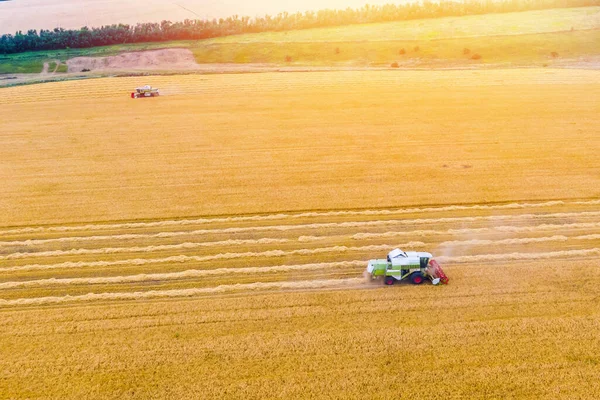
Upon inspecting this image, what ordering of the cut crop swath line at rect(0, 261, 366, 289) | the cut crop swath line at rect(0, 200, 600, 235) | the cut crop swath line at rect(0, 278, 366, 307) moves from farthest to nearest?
the cut crop swath line at rect(0, 200, 600, 235) → the cut crop swath line at rect(0, 261, 366, 289) → the cut crop swath line at rect(0, 278, 366, 307)

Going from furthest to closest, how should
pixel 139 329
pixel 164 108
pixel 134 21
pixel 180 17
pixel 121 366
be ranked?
pixel 180 17 → pixel 134 21 → pixel 164 108 → pixel 139 329 → pixel 121 366

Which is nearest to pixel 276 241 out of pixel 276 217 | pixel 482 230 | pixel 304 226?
pixel 304 226

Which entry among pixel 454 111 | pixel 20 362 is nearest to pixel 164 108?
pixel 454 111

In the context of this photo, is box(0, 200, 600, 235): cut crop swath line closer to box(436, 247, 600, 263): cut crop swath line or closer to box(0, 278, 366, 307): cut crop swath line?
box(436, 247, 600, 263): cut crop swath line

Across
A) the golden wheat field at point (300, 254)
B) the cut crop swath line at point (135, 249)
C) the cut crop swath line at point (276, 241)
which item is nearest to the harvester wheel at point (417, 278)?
the golden wheat field at point (300, 254)

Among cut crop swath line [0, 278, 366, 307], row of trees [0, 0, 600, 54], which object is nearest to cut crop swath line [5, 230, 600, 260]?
cut crop swath line [0, 278, 366, 307]

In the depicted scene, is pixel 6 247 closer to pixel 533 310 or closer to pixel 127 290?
pixel 127 290
